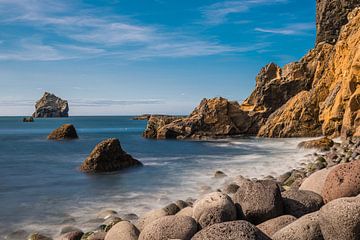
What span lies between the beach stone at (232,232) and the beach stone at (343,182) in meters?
2.84

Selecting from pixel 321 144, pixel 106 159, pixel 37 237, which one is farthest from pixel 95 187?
pixel 321 144

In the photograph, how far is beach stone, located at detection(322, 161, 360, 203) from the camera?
7.75 meters

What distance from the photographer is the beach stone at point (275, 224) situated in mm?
7027

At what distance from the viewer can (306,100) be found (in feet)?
143

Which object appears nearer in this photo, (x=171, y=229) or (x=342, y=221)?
(x=342, y=221)

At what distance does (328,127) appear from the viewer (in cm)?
3497

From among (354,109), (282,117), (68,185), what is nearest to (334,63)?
(282,117)

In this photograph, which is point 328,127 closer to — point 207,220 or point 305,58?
point 305,58

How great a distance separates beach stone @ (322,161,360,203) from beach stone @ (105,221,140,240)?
12.6ft

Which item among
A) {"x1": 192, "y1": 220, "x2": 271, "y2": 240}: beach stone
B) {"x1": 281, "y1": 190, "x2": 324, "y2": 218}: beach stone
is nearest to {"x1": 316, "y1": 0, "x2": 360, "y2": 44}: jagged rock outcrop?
{"x1": 281, "y1": 190, "x2": 324, "y2": 218}: beach stone

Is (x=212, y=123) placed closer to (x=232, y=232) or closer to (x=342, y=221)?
(x=342, y=221)

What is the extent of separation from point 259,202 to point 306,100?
125ft

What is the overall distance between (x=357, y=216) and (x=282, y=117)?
4128 cm

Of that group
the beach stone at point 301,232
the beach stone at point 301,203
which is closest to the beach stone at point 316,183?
the beach stone at point 301,203
